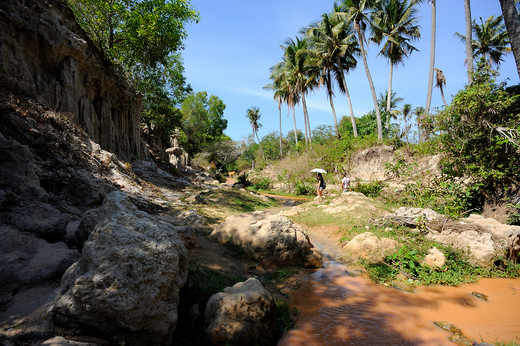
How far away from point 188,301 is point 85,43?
11493 millimetres

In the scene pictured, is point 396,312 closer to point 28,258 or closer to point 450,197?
point 28,258

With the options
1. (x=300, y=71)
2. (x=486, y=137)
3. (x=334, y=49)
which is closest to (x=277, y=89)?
(x=300, y=71)

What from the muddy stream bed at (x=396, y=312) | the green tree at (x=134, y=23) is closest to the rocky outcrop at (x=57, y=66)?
the green tree at (x=134, y=23)

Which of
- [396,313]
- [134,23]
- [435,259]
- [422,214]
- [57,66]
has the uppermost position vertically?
[134,23]

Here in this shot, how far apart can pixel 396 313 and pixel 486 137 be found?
287 inches

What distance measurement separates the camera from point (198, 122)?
36062 mm

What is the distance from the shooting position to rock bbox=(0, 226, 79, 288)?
275cm

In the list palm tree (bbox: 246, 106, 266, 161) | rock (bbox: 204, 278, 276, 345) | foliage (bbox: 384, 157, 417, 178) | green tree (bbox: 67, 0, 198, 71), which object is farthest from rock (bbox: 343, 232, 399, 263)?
palm tree (bbox: 246, 106, 266, 161)

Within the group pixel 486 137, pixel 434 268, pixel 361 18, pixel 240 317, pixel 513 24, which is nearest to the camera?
pixel 240 317

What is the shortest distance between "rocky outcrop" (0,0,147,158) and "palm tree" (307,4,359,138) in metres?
18.3

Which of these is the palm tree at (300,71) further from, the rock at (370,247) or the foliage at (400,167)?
the rock at (370,247)

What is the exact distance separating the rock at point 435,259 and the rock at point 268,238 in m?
2.75

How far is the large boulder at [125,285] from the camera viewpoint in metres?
2.39

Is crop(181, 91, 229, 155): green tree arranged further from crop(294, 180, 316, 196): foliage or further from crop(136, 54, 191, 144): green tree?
crop(294, 180, 316, 196): foliage
